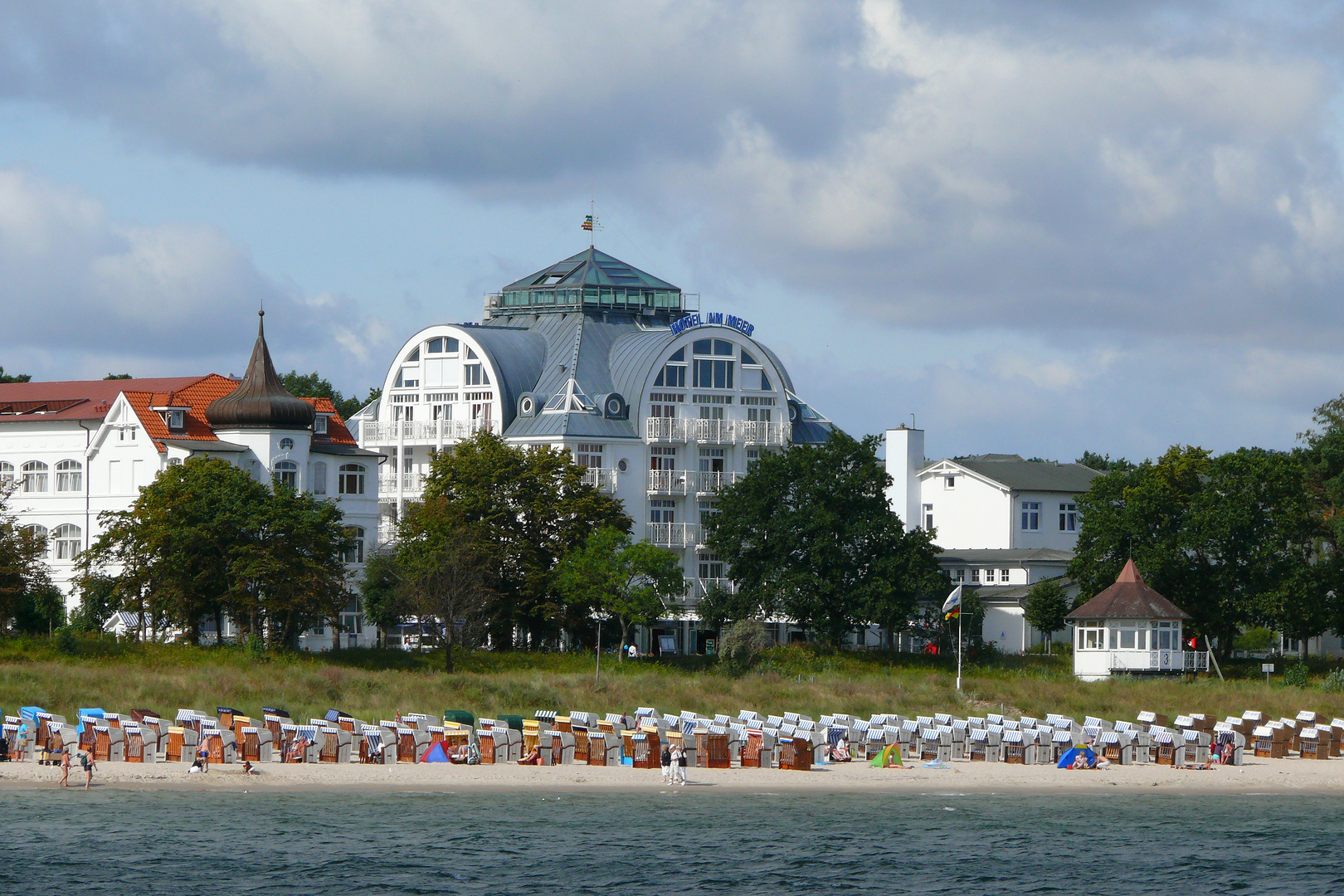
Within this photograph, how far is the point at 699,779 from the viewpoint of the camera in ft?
172

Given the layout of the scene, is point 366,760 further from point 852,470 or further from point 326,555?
point 852,470

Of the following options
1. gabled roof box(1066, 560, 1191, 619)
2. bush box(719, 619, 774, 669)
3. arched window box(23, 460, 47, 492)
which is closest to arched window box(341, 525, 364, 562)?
arched window box(23, 460, 47, 492)

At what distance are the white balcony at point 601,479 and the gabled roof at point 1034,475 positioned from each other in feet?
67.1

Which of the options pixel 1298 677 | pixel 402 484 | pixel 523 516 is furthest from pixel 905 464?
pixel 1298 677

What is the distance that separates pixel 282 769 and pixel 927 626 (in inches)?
1441

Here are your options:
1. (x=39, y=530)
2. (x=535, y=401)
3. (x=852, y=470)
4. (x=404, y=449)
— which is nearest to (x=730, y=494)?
(x=852, y=470)

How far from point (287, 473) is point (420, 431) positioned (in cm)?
1598

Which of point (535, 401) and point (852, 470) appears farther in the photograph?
point (535, 401)

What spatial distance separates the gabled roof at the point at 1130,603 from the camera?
78.6m

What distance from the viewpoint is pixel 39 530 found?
8044 centimetres

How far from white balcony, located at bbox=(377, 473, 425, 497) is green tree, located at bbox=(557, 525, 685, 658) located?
55.7 feet

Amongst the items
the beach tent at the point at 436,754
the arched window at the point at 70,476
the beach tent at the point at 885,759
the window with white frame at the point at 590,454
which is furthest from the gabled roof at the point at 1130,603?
the arched window at the point at 70,476

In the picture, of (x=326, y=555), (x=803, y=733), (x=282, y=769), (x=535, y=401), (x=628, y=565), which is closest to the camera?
(x=282, y=769)

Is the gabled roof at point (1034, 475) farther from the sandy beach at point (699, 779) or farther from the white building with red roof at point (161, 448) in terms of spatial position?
the sandy beach at point (699, 779)
